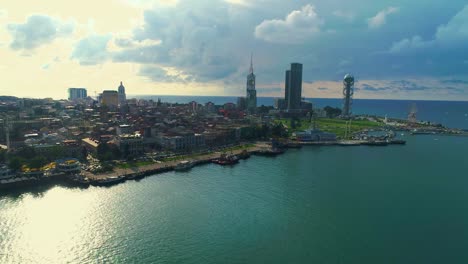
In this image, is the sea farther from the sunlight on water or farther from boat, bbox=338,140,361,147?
boat, bbox=338,140,361,147

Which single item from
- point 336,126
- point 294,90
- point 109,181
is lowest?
point 109,181

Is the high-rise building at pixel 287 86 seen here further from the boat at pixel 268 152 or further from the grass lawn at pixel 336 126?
the boat at pixel 268 152

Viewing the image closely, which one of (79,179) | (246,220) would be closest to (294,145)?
(246,220)

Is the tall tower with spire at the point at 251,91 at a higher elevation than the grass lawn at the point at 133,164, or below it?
A: higher

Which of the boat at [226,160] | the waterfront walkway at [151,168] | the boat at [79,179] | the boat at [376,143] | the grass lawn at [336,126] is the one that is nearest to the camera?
the boat at [79,179]

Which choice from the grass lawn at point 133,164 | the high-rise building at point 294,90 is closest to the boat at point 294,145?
the grass lawn at point 133,164

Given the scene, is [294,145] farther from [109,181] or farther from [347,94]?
[347,94]

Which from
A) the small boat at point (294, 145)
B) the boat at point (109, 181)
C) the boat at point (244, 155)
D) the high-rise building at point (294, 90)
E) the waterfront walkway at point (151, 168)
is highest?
the high-rise building at point (294, 90)
